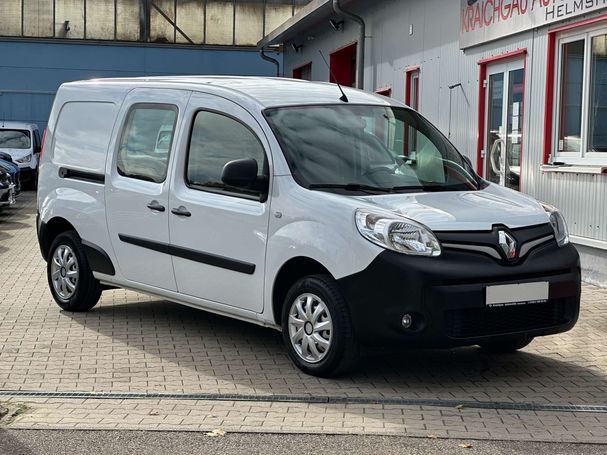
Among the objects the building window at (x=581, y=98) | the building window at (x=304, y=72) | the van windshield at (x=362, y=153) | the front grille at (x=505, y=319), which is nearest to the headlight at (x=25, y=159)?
the building window at (x=304, y=72)

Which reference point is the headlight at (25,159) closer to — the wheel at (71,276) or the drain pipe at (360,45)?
the drain pipe at (360,45)

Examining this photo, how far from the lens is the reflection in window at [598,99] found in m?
11.1

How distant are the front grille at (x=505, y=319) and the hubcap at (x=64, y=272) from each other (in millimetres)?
3927

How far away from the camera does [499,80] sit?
13898 millimetres

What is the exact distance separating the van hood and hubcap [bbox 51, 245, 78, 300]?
133 inches

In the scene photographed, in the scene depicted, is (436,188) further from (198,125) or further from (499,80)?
(499,80)

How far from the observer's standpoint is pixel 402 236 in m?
6.33

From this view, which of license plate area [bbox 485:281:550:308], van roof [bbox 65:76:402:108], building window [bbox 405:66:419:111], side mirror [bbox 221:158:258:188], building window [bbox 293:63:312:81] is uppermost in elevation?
building window [bbox 293:63:312:81]

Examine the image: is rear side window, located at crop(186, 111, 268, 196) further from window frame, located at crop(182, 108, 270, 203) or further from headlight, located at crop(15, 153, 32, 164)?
headlight, located at crop(15, 153, 32, 164)

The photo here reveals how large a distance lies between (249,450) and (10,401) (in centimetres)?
169

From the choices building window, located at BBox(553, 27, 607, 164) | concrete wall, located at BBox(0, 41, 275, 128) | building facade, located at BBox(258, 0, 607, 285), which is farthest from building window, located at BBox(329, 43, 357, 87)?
concrete wall, located at BBox(0, 41, 275, 128)

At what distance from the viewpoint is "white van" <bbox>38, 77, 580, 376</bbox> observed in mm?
6348

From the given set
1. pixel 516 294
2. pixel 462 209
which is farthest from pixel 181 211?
pixel 516 294

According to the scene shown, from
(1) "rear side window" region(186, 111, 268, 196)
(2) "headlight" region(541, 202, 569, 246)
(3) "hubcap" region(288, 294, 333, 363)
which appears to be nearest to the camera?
(3) "hubcap" region(288, 294, 333, 363)
